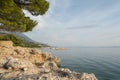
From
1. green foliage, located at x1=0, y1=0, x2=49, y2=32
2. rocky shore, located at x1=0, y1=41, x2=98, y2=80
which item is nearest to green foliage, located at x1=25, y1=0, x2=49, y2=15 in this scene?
green foliage, located at x1=0, y1=0, x2=49, y2=32

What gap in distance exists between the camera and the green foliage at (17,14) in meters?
16.2

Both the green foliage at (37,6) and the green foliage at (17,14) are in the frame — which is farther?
the green foliage at (37,6)

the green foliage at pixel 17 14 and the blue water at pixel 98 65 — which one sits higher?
the green foliage at pixel 17 14

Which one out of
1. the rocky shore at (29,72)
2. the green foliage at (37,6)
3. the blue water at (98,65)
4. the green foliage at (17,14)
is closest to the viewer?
the rocky shore at (29,72)

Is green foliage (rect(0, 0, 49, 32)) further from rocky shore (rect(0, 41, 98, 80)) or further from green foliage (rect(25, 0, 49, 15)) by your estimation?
rocky shore (rect(0, 41, 98, 80))

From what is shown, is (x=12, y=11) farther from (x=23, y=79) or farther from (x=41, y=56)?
(x=41, y=56)

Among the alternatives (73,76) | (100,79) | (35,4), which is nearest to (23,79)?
(73,76)

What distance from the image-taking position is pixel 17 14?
17094mm

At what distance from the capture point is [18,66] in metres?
13.9

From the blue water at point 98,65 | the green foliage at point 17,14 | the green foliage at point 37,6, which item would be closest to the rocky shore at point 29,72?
the green foliage at point 17,14

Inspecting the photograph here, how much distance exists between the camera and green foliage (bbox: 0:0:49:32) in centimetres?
1617

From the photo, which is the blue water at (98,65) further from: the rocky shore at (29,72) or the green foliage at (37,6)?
the green foliage at (37,6)

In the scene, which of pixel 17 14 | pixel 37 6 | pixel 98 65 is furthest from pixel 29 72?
pixel 98 65

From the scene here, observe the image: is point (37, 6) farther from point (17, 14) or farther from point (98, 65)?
point (98, 65)
